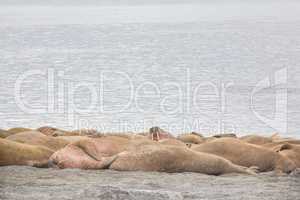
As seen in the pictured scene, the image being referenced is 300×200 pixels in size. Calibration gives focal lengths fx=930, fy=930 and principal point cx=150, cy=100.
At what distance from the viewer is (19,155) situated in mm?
8656

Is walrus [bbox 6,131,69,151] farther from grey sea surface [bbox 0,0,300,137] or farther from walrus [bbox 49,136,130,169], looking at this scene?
grey sea surface [bbox 0,0,300,137]

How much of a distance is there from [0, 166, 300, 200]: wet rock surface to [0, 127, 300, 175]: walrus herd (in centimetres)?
17

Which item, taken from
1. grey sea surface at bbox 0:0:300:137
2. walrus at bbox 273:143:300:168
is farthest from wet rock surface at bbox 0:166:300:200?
grey sea surface at bbox 0:0:300:137

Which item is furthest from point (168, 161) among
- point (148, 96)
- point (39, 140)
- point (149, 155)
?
point (148, 96)

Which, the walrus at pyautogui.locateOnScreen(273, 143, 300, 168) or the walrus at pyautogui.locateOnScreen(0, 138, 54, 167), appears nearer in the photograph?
the walrus at pyautogui.locateOnScreen(0, 138, 54, 167)

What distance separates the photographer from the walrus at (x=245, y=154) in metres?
8.73

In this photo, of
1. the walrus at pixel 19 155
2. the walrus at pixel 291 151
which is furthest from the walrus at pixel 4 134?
the walrus at pixel 291 151

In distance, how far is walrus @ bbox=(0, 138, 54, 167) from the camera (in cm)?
859

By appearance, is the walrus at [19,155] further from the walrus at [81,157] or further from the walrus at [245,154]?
the walrus at [245,154]

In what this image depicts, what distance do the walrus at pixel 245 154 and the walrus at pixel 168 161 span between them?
18.1 inches

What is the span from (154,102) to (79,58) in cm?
1356

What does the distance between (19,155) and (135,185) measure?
167 centimetres

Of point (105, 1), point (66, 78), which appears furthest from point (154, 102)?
point (105, 1)

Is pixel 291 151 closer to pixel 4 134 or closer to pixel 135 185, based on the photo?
pixel 135 185
